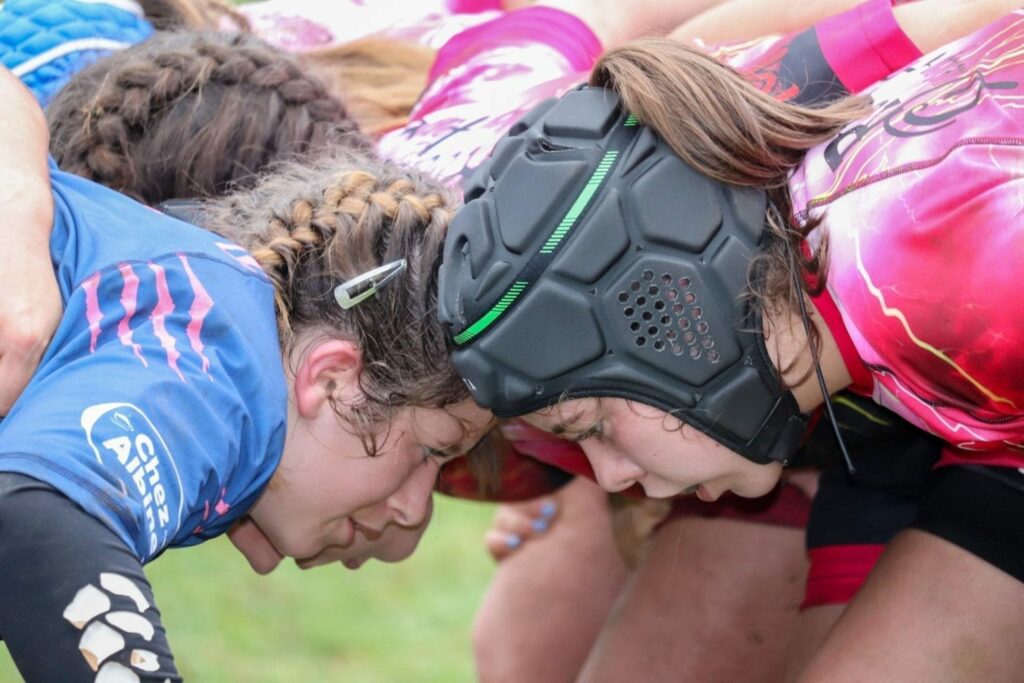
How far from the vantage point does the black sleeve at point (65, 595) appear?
4.75 ft

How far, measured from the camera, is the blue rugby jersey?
153 cm

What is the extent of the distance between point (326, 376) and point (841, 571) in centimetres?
106

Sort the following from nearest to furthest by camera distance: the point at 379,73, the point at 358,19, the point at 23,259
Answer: the point at 23,259 < the point at 379,73 < the point at 358,19

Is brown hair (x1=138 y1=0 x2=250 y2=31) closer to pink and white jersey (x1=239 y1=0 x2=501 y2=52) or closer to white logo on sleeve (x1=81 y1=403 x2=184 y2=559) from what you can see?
pink and white jersey (x1=239 y1=0 x2=501 y2=52)

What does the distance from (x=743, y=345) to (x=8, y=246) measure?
3.42 feet

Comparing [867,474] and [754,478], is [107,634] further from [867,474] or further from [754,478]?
[867,474]

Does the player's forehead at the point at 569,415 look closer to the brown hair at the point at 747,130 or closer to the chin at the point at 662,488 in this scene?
the chin at the point at 662,488

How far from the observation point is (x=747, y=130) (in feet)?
6.18

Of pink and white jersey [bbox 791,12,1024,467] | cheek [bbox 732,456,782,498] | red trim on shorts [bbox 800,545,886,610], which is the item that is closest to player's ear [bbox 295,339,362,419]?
cheek [bbox 732,456,782,498]

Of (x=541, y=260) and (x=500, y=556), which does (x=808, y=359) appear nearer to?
(x=541, y=260)

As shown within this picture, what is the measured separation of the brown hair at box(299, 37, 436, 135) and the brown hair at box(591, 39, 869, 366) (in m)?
1.02

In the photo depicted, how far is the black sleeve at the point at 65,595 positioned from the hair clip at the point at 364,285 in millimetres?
639

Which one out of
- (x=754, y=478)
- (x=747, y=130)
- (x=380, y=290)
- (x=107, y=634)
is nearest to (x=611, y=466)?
(x=754, y=478)

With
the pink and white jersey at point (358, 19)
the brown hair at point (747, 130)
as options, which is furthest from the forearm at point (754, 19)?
the pink and white jersey at point (358, 19)
